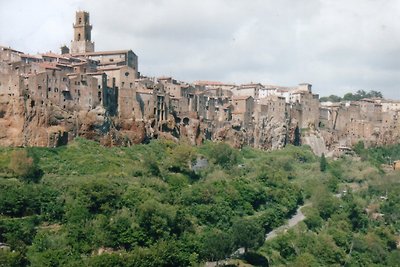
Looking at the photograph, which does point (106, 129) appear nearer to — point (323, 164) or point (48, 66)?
point (48, 66)

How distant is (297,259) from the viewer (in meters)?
54.7

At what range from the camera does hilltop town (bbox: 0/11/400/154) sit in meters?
57.7

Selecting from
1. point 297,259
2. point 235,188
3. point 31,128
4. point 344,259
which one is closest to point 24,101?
point 31,128

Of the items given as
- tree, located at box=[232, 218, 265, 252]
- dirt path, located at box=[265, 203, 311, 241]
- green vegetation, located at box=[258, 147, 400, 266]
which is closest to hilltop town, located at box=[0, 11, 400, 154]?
green vegetation, located at box=[258, 147, 400, 266]

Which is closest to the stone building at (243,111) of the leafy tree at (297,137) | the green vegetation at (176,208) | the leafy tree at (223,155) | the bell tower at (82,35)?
the green vegetation at (176,208)

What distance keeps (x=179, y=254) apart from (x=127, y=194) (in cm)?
619

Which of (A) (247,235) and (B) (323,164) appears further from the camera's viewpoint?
(B) (323,164)

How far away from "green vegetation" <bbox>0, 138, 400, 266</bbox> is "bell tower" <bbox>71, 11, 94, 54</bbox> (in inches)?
688

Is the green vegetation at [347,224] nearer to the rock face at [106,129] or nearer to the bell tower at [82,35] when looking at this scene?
the rock face at [106,129]

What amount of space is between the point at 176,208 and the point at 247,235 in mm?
5043

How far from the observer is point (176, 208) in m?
53.7

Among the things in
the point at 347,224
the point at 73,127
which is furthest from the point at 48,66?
the point at 347,224

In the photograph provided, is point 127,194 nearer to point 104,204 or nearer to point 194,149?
point 104,204

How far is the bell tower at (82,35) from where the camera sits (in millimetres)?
79062
